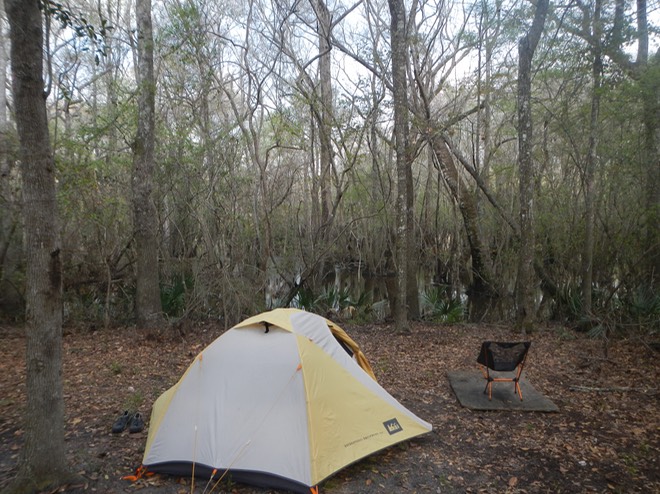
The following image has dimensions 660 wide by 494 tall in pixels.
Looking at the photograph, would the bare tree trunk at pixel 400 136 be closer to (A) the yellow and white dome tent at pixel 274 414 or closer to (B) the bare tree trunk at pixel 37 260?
(A) the yellow and white dome tent at pixel 274 414

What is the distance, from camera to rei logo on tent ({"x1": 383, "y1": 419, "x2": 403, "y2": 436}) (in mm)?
4312

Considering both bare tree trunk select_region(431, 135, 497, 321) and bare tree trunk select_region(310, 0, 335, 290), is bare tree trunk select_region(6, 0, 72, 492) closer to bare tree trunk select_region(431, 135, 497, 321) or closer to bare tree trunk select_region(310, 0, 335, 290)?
bare tree trunk select_region(310, 0, 335, 290)

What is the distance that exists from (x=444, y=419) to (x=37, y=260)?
4.46 metres

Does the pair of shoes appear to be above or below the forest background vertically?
below

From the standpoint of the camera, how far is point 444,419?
5105 millimetres

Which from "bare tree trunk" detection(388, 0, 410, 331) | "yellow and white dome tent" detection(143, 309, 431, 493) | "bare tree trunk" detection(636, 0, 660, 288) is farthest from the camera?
"bare tree trunk" detection(388, 0, 410, 331)

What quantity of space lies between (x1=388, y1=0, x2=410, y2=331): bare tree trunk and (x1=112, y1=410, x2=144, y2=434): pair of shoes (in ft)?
18.4

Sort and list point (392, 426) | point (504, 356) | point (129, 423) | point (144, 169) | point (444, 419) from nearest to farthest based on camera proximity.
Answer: point (392, 426) → point (129, 423) → point (444, 419) → point (504, 356) → point (144, 169)

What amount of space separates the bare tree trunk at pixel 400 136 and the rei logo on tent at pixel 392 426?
4776mm

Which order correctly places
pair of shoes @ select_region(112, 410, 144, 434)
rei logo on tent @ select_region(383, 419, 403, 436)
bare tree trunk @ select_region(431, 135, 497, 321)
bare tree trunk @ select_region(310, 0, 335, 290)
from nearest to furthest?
rei logo on tent @ select_region(383, 419, 403, 436) → pair of shoes @ select_region(112, 410, 144, 434) → bare tree trunk @ select_region(310, 0, 335, 290) → bare tree trunk @ select_region(431, 135, 497, 321)

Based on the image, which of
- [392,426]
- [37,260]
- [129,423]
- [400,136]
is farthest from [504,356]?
[37,260]

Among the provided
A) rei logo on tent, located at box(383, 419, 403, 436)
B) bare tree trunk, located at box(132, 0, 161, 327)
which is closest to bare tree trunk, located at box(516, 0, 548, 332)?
rei logo on tent, located at box(383, 419, 403, 436)

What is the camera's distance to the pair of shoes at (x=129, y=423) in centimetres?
470

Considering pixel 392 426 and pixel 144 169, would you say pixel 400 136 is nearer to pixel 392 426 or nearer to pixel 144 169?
pixel 144 169
